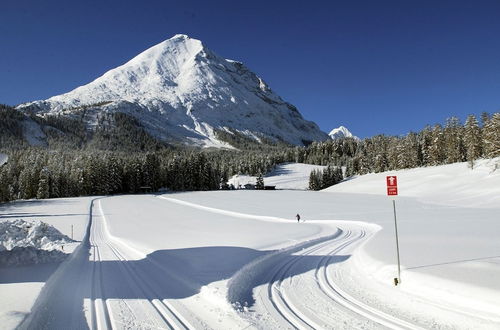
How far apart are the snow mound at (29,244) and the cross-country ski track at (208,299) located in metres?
1.05

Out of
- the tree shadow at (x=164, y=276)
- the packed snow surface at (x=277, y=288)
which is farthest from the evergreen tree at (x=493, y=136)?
the tree shadow at (x=164, y=276)

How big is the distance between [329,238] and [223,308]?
1480 centimetres

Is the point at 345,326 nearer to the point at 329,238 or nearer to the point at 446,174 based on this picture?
the point at 329,238

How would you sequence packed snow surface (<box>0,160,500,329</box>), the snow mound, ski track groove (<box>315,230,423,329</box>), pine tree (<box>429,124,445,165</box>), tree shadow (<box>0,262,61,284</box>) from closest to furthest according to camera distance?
ski track groove (<box>315,230,423,329</box>)
packed snow surface (<box>0,160,500,329</box>)
tree shadow (<box>0,262,61,284</box>)
the snow mound
pine tree (<box>429,124,445,165</box>)

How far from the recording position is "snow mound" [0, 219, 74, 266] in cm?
1332

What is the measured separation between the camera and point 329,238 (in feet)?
73.6

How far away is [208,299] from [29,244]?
12642 mm

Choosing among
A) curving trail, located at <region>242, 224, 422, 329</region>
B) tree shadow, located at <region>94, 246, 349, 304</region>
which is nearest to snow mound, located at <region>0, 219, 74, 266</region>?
tree shadow, located at <region>94, 246, 349, 304</region>

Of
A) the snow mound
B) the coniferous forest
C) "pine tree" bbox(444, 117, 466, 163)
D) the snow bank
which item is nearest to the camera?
the snow mound

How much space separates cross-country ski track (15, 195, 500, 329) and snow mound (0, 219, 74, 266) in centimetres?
105

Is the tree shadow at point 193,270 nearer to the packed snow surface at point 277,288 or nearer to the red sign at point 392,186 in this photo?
the packed snow surface at point 277,288

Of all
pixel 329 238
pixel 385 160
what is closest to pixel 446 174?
pixel 385 160

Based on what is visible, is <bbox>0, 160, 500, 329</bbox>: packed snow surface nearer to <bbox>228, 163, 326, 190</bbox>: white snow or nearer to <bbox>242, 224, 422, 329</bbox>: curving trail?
<bbox>242, 224, 422, 329</bbox>: curving trail

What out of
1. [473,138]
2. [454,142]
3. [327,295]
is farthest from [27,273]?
[454,142]
